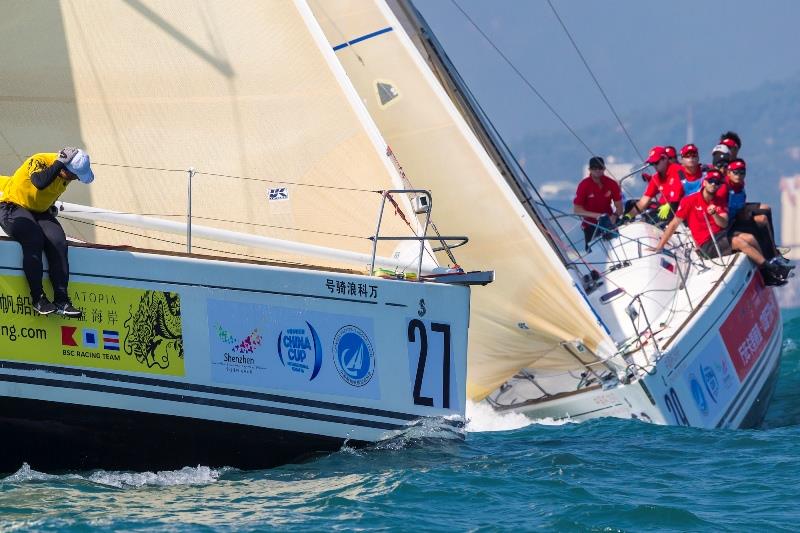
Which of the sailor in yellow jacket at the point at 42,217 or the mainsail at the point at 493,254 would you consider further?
the mainsail at the point at 493,254

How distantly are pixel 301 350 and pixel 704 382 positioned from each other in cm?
438

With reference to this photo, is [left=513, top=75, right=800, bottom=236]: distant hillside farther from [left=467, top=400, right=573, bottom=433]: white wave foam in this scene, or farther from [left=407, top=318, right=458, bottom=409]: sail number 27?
[left=407, top=318, right=458, bottom=409]: sail number 27

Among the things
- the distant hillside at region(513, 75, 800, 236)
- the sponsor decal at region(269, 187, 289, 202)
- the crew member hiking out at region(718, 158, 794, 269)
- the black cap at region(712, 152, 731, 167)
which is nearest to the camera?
the sponsor decal at region(269, 187, 289, 202)

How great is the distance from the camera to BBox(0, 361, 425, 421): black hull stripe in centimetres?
696

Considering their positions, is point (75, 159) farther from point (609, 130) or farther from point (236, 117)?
point (609, 130)

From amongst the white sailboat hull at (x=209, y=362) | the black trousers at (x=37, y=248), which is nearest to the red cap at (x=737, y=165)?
the white sailboat hull at (x=209, y=362)

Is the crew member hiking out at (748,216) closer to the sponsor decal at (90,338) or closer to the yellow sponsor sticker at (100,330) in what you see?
the yellow sponsor sticker at (100,330)

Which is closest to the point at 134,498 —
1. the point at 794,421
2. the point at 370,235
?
the point at 370,235

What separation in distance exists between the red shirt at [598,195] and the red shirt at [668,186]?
0.33 metres

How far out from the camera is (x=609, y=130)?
153 metres

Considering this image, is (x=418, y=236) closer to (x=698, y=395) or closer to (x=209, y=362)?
(x=209, y=362)

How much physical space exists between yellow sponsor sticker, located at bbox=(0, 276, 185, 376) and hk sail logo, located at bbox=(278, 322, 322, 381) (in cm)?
53

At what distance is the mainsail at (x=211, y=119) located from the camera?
27.2ft

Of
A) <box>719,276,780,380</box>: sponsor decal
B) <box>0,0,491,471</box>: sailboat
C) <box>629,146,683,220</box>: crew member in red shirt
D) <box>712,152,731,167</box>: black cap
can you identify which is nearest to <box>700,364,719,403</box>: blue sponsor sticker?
<box>719,276,780,380</box>: sponsor decal
